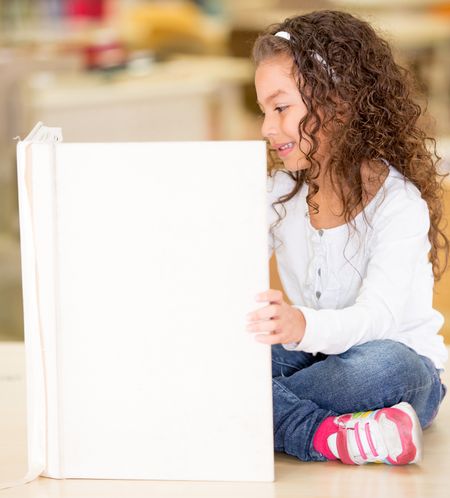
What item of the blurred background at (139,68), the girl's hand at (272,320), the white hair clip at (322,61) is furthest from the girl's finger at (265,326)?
the blurred background at (139,68)

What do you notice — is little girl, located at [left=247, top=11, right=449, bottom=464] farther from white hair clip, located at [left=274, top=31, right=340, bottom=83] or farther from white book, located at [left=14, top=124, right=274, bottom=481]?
white book, located at [left=14, top=124, right=274, bottom=481]

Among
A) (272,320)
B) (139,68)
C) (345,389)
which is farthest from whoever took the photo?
(139,68)

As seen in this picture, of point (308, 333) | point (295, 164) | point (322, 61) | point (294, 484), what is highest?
point (322, 61)

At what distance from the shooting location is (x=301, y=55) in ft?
3.88

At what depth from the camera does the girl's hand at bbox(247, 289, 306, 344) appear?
40.3 inches

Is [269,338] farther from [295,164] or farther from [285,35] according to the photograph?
[285,35]

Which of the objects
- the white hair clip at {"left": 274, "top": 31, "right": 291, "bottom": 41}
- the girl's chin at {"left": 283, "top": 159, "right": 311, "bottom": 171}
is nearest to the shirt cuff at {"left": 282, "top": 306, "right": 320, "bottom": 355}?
the girl's chin at {"left": 283, "top": 159, "right": 311, "bottom": 171}

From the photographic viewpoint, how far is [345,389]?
1.17 metres

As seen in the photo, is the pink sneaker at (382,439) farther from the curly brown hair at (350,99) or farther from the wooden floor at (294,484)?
the curly brown hair at (350,99)

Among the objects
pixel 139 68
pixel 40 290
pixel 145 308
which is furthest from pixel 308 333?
pixel 139 68

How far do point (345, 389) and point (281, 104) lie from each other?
1.06 ft

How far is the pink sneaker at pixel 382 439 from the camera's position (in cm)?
110

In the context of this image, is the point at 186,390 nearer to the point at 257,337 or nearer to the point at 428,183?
the point at 257,337

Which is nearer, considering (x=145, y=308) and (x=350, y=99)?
(x=145, y=308)
